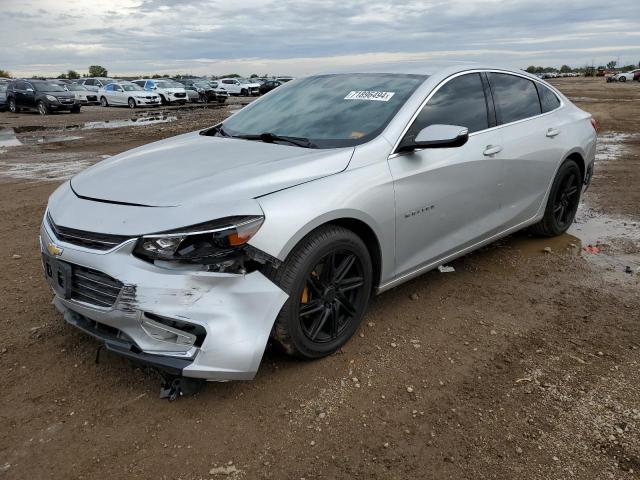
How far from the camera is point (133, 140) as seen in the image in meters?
14.5

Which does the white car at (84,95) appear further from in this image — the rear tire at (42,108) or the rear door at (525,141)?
the rear door at (525,141)

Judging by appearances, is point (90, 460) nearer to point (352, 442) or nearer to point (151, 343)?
point (151, 343)

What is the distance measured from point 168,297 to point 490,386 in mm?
1815

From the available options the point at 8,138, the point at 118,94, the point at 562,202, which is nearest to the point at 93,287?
A: the point at 562,202

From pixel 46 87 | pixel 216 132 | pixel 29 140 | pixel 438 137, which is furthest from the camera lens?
pixel 46 87

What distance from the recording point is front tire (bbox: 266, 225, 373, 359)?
2848mm

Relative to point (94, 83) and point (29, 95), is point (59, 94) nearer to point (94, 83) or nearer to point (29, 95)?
point (29, 95)

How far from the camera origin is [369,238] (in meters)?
3.34

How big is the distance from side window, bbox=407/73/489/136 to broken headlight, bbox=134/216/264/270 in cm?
149

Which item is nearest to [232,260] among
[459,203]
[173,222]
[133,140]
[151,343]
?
[173,222]

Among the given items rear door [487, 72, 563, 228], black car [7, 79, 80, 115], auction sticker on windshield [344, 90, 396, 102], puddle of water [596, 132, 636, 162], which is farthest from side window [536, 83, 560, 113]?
black car [7, 79, 80, 115]

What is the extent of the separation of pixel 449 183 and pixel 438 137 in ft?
1.68

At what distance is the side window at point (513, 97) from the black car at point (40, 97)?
25.8m

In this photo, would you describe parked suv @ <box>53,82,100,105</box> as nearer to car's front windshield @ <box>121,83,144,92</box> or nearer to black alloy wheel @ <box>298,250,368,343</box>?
car's front windshield @ <box>121,83,144,92</box>
